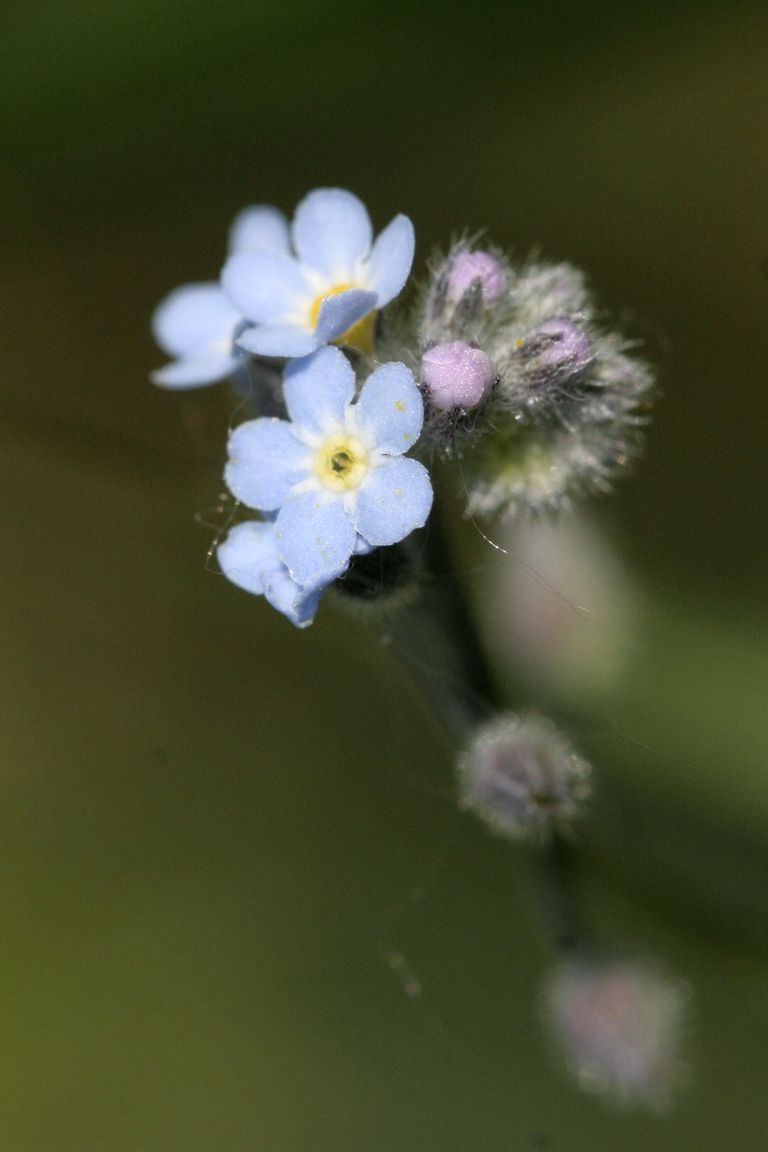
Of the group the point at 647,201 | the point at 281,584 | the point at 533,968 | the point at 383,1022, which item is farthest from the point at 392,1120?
the point at 647,201

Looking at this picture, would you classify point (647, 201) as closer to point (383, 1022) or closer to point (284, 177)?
point (284, 177)

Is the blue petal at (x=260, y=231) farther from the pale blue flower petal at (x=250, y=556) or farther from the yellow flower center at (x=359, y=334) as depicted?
the pale blue flower petal at (x=250, y=556)

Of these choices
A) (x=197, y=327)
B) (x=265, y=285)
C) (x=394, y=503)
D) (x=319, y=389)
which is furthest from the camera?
(x=197, y=327)

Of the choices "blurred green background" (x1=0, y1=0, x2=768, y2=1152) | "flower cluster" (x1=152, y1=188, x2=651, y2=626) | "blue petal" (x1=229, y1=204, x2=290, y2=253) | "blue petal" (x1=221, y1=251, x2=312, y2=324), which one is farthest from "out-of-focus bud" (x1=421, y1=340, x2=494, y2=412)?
"blurred green background" (x1=0, y1=0, x2=768, y2=1152)

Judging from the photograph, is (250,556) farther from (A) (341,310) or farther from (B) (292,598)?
(A) (341,310)

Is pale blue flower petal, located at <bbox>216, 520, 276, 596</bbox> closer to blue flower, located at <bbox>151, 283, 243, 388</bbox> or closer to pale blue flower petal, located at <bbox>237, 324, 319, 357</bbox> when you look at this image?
pale blue flower petal, located at <bbox>237, 324, 319, 357</bbox>

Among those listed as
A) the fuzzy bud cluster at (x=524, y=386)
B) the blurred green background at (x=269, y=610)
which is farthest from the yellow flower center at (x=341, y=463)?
the blurred green background at (x=269, y=610)

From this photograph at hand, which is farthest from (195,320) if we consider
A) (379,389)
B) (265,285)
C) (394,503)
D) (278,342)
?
(394,503)
